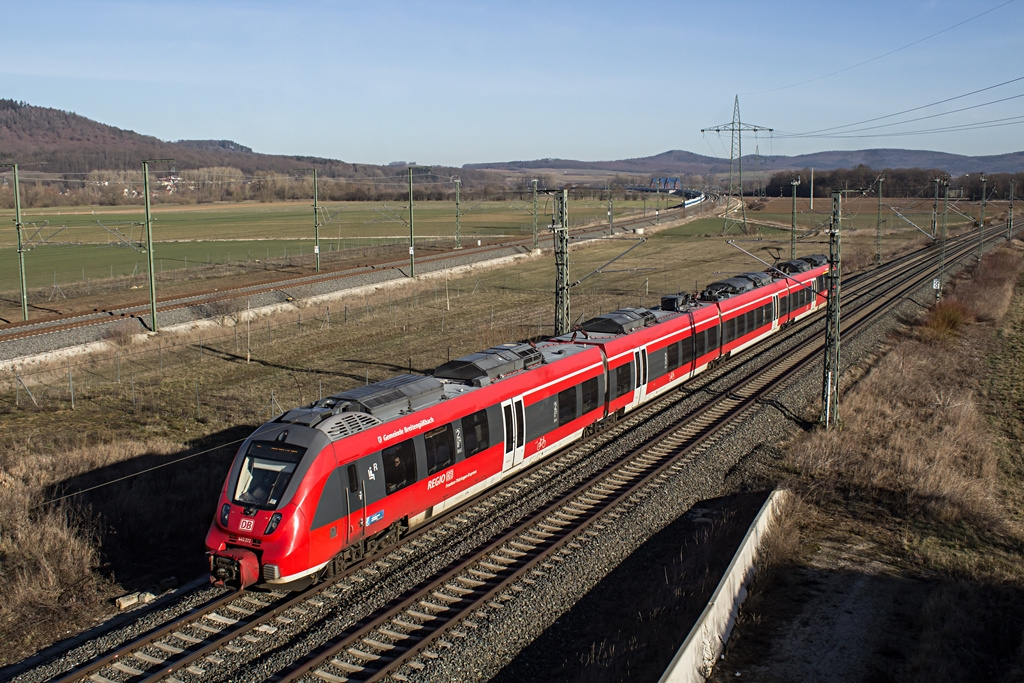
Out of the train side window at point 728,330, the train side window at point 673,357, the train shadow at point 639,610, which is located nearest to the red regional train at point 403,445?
the train side window at point 673,357

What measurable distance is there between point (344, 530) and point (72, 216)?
127 m

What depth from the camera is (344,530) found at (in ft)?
45.5

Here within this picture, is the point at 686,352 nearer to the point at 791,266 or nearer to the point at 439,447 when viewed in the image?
the point at 439,447

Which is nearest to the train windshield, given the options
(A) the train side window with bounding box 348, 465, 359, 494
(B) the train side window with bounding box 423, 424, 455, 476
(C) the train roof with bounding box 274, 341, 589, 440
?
(C) the train roof with bounding box 274, 341, 589, 440

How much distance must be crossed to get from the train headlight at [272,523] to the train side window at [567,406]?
8941 mm

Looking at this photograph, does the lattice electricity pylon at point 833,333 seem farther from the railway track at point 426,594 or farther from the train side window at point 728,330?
the train side window at point 728,330

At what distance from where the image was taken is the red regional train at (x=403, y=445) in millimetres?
13109

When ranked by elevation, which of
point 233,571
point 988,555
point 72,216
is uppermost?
point 72,216

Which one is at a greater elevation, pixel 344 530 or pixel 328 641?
pixel 344 530

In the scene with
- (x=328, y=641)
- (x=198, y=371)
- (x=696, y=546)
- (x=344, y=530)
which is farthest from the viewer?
(x=198, y=371)

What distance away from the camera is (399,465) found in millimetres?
15023

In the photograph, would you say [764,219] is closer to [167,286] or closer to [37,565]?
[167,286]

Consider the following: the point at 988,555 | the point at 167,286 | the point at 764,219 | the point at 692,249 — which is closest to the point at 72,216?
the point at 167,286

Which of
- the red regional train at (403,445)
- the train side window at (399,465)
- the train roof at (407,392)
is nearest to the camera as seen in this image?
the red regional train at (403,445)
